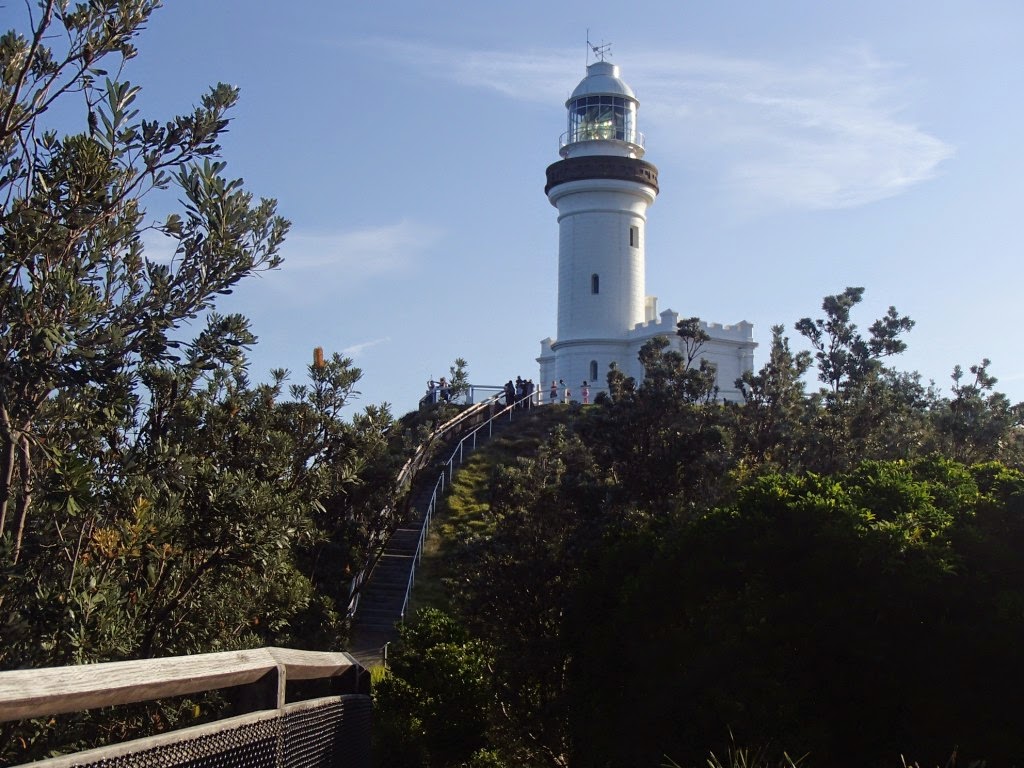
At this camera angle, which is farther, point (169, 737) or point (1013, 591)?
point (1013, 591)

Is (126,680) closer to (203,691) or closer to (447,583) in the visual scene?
(203,691)

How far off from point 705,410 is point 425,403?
21294 mm

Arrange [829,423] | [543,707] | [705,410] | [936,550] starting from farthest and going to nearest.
A: [829,423] < [705,410] < [543,707] < [936,550]

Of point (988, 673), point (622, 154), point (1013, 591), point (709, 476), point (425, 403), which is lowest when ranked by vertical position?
point (988, 673)

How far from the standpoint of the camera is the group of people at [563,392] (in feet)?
135

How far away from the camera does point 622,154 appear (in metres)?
45.4

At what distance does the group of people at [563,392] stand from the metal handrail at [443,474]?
1.49 metres

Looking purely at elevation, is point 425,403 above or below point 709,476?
above

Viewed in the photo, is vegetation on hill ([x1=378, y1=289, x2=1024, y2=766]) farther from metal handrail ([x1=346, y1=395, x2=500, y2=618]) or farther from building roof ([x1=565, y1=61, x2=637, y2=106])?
building roof ([x1=565, y1=61, x2=637, y2=106])

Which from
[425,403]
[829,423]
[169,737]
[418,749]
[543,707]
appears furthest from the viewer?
[425,403]

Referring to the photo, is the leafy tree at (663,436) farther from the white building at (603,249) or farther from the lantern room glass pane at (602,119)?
the lantern room glass pane at (602,119)

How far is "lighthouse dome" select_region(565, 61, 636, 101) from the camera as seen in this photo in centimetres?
4650

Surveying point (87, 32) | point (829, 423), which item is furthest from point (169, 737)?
point (829, 423)

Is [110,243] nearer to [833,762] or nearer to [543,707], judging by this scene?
[833,762]
